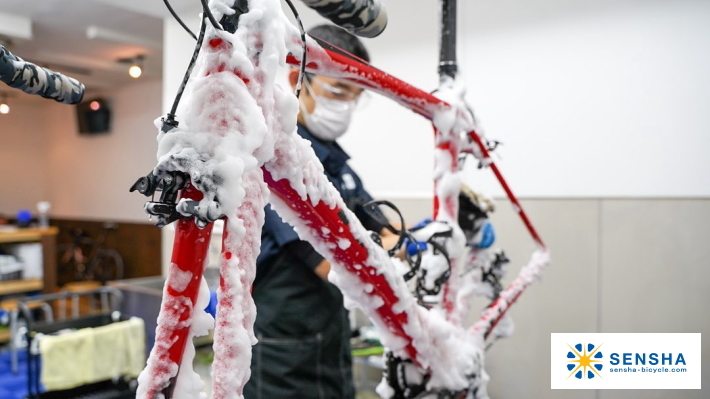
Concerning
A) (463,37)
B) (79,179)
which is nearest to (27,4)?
(463,37)

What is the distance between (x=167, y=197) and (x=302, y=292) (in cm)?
63

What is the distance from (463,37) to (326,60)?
3.38 ft

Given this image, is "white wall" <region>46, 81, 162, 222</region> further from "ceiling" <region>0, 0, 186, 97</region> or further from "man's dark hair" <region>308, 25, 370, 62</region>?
"man's dark hair" <region>308, 25, 370, 62</region>

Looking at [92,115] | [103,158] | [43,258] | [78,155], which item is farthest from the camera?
[43,258]

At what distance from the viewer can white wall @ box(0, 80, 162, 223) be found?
0.66 meters

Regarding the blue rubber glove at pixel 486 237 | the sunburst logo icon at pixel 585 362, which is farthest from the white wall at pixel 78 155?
the sunburst logo icon at pixel 585 362

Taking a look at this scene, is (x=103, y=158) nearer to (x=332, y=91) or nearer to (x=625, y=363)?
(x=332, y=91)

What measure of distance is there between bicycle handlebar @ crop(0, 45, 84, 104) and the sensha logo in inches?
29.9

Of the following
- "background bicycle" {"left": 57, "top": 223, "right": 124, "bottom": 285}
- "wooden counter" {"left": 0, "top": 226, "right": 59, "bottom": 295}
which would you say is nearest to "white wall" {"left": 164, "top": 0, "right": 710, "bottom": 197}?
"wooden counter" {"left": 0, "top": 226, "right": 59, "bottom": 295}

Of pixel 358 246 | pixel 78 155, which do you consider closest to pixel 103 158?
pixel 78 155

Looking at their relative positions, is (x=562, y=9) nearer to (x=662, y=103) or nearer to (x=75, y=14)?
(x=662, y=103)

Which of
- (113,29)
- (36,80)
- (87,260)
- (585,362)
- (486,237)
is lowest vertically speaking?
(87,260)

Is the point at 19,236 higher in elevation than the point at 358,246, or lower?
lower

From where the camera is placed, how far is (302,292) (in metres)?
0.89
